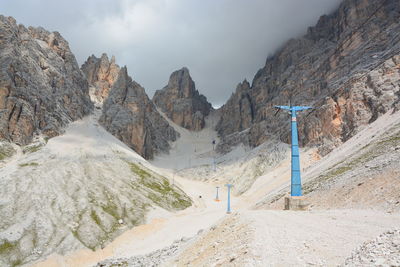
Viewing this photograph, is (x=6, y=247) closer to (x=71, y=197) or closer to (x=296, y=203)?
(x=71, y=197)

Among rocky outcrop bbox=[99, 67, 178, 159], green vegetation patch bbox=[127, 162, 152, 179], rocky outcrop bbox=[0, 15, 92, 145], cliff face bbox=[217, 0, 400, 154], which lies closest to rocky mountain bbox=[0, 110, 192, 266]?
green vegetation patch bbox=[127, 162, 152, 179]

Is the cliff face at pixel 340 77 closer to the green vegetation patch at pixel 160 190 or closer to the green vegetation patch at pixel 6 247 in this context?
the green vegetation patch at pixel 160 190

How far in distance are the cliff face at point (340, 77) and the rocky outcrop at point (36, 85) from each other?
9843 cm

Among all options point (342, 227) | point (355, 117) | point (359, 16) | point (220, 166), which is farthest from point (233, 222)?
point (359, 16)

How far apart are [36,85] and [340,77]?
425ft

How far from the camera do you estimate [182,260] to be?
68.7 feet

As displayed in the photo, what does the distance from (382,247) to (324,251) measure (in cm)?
355

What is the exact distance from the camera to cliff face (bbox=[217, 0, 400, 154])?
8800cm

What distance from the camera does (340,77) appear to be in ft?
381

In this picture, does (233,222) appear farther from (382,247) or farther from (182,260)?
(382,247)

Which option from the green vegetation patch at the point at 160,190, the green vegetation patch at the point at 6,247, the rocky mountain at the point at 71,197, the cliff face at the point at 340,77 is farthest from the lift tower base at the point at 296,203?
the green vegetation patch at the point at 160,190

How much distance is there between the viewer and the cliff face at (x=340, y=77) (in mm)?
88000

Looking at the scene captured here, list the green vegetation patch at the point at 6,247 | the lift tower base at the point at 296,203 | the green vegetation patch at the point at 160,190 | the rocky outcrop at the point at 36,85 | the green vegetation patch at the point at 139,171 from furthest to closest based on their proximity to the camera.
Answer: the rocky outcrop at the point at 36,85, the green vegetation patch at the point at 139,171, the green vegetation patch at the point at 160,190, the green vegetation patch at the point at 6,247, the lift tower base at the point at 296,203

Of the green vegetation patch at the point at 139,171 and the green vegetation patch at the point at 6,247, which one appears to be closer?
the green vegetation patch at the point at 6,247
